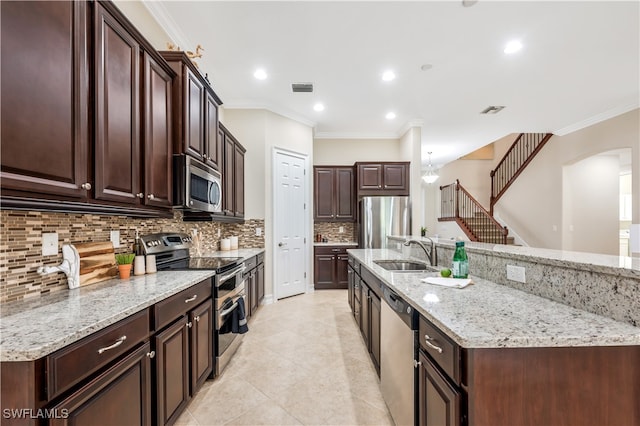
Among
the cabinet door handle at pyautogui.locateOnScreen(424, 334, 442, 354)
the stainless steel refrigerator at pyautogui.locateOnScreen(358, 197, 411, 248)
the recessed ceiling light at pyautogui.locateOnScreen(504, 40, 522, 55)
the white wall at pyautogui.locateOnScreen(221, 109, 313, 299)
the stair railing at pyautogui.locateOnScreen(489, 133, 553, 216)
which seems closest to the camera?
the cabinet door handle at pyautogui.locateOnScreen(424, 334, 442, 354)

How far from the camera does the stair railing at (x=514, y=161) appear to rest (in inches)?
279

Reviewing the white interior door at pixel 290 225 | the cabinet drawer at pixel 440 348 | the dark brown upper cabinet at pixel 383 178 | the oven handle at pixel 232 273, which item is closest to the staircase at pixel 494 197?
the dark brown upper cabinet at pixel 383 178

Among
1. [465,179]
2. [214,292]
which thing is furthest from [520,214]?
[214,292]

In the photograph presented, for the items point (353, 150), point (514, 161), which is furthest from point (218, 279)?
point (514, 161)

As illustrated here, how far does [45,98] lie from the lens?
114 cm

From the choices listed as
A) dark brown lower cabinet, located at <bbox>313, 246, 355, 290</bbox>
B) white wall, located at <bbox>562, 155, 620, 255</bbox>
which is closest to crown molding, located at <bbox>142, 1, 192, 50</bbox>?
dark brown lower cabinet, located at <bbox>313, 246, 355, 290</bbox>

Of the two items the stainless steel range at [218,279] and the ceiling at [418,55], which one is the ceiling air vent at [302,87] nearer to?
the ceiling at [418,55]

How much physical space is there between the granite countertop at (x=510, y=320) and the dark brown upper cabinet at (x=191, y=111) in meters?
1.96

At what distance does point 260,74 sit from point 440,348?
3.74m

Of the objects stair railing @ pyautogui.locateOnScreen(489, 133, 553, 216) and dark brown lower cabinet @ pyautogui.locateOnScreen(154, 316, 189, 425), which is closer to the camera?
dark brown lower cabinet @ pyautogui.locateOnScreen(154, 316, 189, 425)

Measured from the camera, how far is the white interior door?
15.3ft

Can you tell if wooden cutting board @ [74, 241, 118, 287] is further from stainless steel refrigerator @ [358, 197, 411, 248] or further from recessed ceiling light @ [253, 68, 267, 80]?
stainless steel refrigerator @ [358, 197, 411, 248]

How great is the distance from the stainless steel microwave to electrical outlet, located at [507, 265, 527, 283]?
221 centimetres

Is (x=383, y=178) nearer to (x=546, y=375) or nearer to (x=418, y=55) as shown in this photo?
(x=418, y=55)
